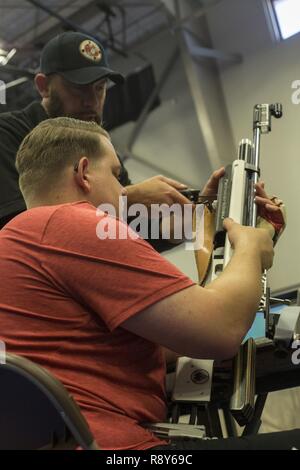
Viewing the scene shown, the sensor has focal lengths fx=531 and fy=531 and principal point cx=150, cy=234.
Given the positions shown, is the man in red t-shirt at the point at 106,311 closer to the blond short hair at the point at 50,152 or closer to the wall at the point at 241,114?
the blond short hair at the point at 50,152

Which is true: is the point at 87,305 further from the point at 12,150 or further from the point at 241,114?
the point at 241,114

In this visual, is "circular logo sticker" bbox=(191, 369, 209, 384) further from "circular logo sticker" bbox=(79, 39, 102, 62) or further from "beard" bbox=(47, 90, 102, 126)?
"circular logo sticker" bbox=(79, 39, 102, 62)

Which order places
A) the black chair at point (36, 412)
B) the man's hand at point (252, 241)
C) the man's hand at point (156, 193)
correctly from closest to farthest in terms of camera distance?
the black chair at point (36, 412), the man's hand at point (252, 241), the man's hand at point (156, 193)

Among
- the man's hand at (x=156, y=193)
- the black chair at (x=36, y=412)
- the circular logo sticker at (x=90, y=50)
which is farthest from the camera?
the circular logo sticker at (x=90, y=50)

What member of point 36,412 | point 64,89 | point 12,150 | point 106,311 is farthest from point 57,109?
point 36,412

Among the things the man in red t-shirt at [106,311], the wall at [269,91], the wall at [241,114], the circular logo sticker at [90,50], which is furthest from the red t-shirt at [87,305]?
the wall at [269,91]

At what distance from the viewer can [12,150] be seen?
5.06 feet

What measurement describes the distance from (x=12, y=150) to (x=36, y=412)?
1.01m

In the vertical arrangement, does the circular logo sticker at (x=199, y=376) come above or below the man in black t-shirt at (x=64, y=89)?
below

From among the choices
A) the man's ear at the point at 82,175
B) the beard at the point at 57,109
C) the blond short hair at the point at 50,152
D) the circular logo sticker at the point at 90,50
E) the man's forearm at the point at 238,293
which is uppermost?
the circular logo sticker at the point at 90,50

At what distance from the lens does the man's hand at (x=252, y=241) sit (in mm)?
939

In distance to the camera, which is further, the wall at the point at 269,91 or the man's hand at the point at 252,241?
the wall at the point at 269,91

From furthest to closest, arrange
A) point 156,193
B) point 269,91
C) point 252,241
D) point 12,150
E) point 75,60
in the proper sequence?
1. point 269,91
2. point 75,60
3. point 12,150
4. point 156,193
5. point 252,241

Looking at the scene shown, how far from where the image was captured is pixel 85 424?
63cm
